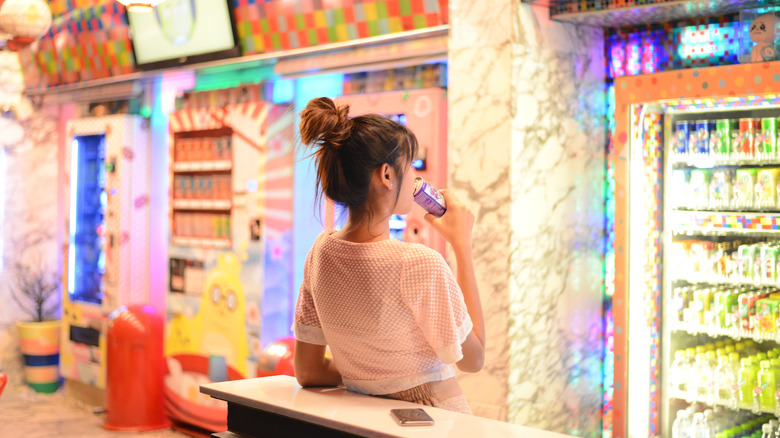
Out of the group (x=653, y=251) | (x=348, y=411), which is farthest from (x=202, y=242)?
(x=348, y=411)

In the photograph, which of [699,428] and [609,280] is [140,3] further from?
[699,428]

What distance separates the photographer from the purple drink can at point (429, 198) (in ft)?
6.91

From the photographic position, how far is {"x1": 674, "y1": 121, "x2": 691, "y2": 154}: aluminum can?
3.50 m

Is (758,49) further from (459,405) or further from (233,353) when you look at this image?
(233,353)

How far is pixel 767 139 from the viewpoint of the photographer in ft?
10.8

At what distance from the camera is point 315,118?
1.97 meters

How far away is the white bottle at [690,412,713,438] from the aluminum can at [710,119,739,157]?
1.15m

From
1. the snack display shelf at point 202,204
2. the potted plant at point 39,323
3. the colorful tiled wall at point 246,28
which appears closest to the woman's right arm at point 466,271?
the colorful tiled wall at point 246,28

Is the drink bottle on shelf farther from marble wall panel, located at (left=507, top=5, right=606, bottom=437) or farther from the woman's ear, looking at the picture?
the woman's ear

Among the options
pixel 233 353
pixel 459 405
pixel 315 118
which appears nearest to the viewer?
pixel 315 118

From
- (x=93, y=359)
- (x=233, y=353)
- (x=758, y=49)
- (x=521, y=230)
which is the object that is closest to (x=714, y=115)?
(x=758, y=49)

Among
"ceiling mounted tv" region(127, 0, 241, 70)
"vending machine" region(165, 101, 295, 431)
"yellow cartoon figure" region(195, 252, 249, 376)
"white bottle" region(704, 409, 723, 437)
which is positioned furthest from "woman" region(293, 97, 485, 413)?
"ceiling mounted tv" region(127, 0, 241, 70)

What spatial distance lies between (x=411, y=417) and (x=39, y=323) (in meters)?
5.74

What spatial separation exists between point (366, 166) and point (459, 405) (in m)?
0.70
